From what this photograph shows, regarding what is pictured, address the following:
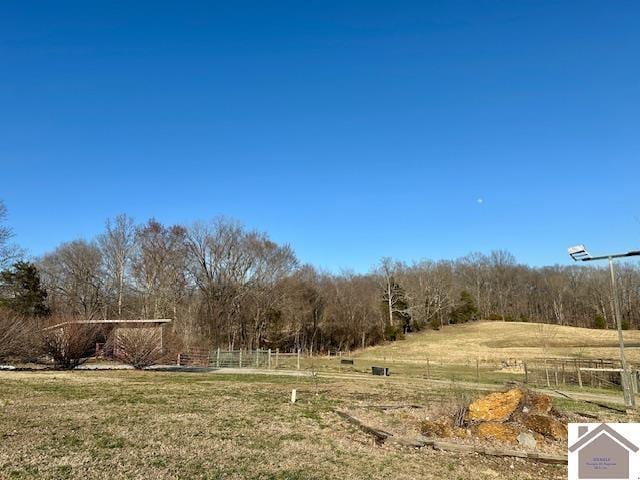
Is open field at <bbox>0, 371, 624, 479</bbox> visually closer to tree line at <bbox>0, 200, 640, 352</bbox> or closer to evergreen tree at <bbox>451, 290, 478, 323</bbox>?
tree line at <bbox>0, 200, 640, 352</bbox>

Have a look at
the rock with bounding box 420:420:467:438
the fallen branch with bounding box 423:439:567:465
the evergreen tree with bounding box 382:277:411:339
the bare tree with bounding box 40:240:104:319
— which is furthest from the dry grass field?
the evergreen tree with bounding box 382:277:411:339

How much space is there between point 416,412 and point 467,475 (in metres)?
4.81

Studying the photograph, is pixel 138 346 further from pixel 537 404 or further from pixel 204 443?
pixel 537 404

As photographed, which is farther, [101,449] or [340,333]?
[340,333]

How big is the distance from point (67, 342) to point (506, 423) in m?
24.1

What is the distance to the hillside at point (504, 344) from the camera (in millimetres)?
48875

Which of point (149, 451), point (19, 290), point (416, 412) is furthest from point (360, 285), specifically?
point (149, 451)

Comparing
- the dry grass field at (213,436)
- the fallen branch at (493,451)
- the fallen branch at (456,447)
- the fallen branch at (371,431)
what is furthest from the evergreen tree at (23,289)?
the fallen branch at (493,451)

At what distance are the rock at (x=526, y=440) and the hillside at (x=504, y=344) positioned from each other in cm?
3758

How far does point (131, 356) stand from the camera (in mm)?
27797

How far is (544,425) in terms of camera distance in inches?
386

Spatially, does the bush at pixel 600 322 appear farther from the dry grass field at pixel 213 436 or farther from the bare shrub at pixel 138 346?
the dry grass field at pixel 213 436

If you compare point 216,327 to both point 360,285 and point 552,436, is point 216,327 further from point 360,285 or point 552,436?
point 552,436

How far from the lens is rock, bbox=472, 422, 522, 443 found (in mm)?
9312
